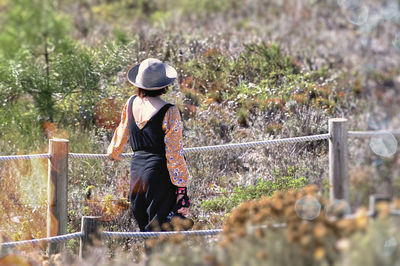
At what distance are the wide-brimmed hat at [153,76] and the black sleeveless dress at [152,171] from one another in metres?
0.17

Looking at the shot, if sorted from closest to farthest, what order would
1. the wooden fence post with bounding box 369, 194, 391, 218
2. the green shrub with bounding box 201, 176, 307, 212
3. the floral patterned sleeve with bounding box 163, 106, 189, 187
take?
the wooden fence post with bounding box 369, 194, 391, 218, the floral patterned sleeve with bounding box 163, 106, 189, 187, the green shrub with bounding box 201, 176, 307, 212

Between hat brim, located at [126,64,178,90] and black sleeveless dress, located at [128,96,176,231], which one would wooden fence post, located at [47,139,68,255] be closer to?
black sleeveless dress, located at [128,96,176,231]

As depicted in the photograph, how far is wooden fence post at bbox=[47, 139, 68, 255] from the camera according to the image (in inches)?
169

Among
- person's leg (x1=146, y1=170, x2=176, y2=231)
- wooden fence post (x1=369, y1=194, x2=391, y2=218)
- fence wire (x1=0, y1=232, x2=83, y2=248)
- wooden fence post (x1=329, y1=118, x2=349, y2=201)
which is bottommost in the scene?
fence wire (x1=0, y1=232, x2=83, y2=248)

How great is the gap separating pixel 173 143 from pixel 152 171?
0.84ft

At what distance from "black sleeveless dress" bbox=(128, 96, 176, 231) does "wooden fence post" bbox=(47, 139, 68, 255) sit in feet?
1.58

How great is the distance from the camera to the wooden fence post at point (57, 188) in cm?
430

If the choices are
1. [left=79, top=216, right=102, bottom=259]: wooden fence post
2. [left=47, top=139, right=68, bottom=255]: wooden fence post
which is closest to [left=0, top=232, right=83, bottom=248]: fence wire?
[left=79, top=216, right=102, bottom=259]: wooden fence post

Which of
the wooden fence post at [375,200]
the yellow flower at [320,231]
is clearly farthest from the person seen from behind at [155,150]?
the yellow flower at [320,231]

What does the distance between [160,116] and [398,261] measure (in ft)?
6.74

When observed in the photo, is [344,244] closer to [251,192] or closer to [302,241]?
[302,241]

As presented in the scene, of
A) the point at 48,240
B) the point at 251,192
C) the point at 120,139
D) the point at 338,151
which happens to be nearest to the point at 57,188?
the point at 48,240

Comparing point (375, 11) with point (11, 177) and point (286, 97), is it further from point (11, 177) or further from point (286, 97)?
point (11, 177)

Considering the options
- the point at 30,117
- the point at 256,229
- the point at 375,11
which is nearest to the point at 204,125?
the point at 30,117
